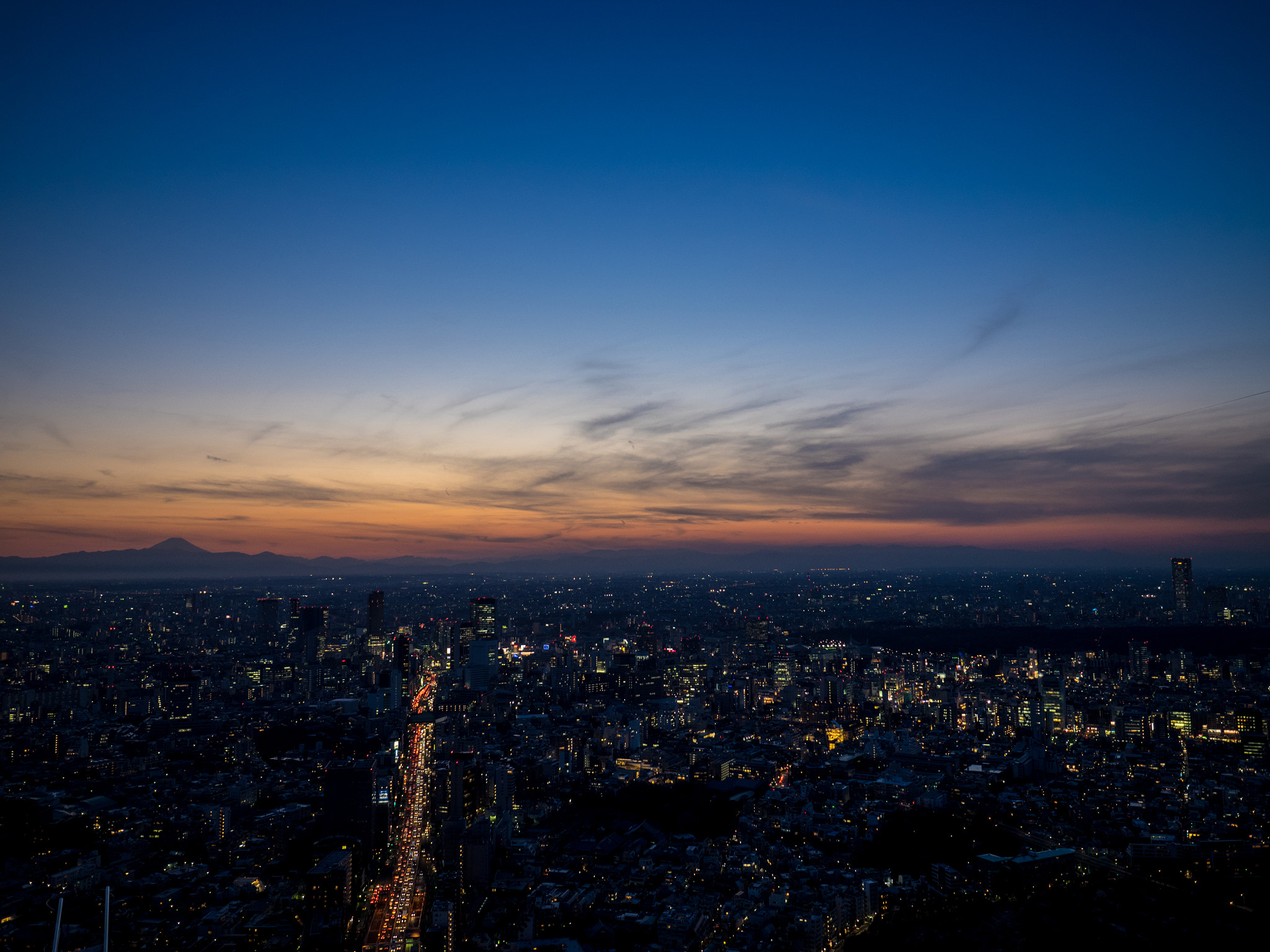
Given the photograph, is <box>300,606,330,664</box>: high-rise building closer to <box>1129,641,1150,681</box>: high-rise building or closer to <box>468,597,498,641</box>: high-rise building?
<box>468,597,498,641</box>: high-rise building

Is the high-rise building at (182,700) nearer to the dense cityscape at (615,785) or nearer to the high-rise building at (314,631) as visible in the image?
the dense cityscape at (615,785)

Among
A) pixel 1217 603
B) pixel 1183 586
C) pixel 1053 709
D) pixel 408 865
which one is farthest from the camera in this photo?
pixel 1183 586

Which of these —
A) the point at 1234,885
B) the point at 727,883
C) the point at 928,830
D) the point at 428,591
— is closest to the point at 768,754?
the point at 928,830

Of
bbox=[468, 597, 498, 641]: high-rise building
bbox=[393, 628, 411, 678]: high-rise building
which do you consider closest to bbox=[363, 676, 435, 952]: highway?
bbox=[393, 628, 411, 678]: high-rise building

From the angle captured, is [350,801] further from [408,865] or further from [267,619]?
[267,619]

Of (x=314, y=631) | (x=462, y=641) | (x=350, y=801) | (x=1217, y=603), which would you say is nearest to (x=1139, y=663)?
(x=1217, y=603)

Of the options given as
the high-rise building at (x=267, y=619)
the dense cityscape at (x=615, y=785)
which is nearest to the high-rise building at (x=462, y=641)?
the dense cityscape at (x=615, y=785)
